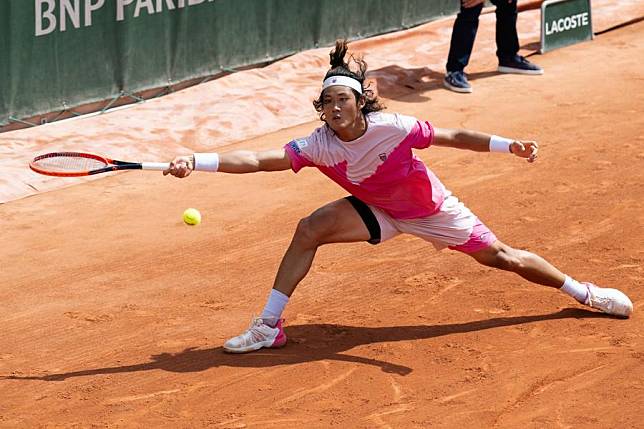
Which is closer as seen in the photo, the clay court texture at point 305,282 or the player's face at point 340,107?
the clay court texture at point 305,282

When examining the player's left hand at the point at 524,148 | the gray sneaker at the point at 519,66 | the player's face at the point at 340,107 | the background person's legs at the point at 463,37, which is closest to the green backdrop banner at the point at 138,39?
the background person's legs at the point at 463,37

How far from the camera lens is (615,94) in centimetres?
1305

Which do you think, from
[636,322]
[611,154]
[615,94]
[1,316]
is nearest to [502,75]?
[615,94]

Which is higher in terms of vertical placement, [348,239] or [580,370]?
[348,239]

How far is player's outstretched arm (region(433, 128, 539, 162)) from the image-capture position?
691cm

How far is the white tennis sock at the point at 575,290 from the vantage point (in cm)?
739

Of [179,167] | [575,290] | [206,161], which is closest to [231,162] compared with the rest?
[206,161]

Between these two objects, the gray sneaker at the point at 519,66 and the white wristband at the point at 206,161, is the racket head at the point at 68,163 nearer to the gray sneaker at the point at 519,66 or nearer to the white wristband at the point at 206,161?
the white wristband at the point at 206,161

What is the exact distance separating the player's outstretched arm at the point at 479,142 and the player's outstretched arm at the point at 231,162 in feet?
3.05

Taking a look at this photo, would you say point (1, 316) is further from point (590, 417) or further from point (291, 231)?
point (590, 417)

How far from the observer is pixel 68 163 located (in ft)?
24.5

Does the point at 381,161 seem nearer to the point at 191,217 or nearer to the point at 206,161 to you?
the point at 206,161

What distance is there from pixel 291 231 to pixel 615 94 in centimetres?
527

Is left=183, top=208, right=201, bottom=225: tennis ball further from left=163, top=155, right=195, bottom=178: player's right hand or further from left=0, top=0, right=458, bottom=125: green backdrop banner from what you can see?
left=0, top=0, right=458, bottom=125: green backdrop banner
